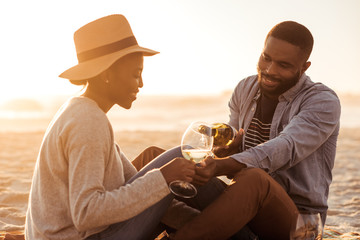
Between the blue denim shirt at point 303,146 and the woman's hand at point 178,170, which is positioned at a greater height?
the woman's hand at point 178,170

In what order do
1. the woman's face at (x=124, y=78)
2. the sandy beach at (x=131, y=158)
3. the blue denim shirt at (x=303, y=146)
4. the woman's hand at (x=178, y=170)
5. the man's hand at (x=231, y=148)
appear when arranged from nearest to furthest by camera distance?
1. the woman's hand at (x=178, y=170)
2. the woman's face at (x=124, y=78)
3. the blue denim shirt at (x=303, y=146)
4. the man's hand at (x=231, y=148)
5. the sandy beach at (x=131, y=158)

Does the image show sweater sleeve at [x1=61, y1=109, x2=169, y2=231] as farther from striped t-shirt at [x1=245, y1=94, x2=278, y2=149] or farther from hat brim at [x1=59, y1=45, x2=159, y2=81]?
striped t-shirt at [x1=245, y1=94, x2=278, y2=149]

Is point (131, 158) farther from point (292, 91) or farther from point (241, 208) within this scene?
point (241, 208)

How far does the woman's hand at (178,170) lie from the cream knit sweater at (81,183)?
0.05m

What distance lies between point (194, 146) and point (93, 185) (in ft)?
3.25

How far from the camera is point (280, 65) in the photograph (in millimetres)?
4047

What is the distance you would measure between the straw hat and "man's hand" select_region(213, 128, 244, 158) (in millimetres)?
1523

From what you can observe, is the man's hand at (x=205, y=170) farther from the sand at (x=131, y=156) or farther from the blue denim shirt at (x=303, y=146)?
the sand at (x=131, y=156)

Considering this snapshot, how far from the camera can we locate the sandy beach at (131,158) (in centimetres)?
493

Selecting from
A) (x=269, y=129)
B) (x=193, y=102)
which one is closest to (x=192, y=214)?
(x=269, y=129)

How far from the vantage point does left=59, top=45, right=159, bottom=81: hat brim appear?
2.71 meters

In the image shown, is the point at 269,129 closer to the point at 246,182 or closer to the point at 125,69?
the point at 246,182

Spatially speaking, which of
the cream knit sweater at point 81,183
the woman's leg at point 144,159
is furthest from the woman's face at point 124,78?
the woman's leg at point 144,159

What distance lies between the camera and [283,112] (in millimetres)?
4059
